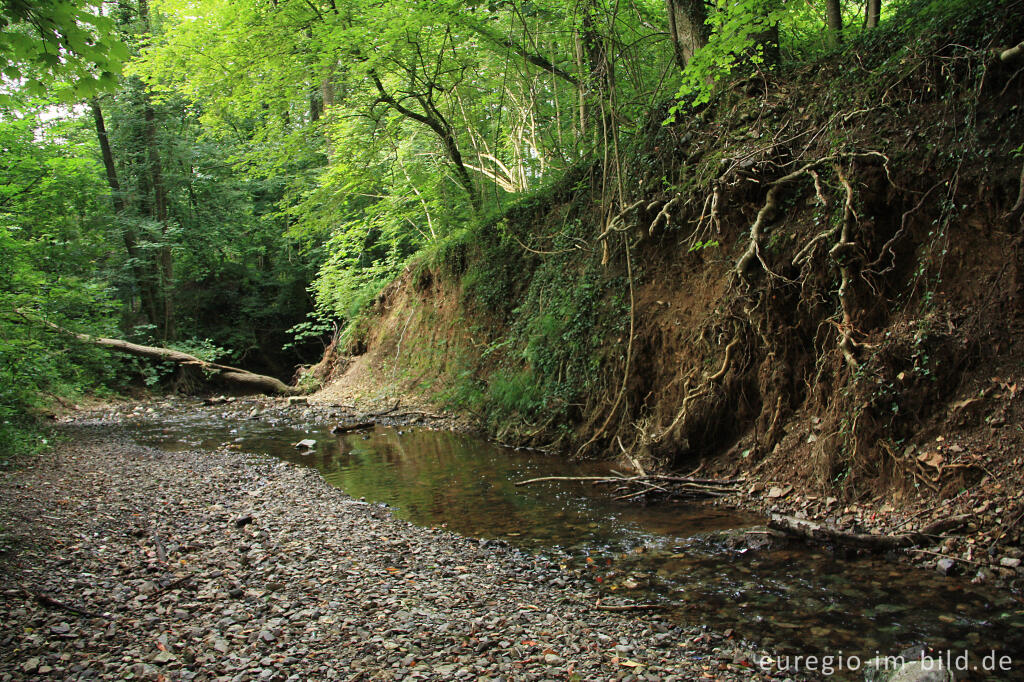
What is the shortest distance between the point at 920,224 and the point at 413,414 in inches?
417

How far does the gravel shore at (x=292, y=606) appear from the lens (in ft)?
10.9

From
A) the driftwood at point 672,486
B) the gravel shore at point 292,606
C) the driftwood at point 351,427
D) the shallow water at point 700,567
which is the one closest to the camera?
the gravel shore at point 292,606

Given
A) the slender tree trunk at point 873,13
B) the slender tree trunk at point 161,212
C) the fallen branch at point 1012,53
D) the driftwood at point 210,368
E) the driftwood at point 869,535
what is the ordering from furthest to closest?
the slender tree trunk at point 161,212 → the driftwood at point 210,368 → the slender tree trunk at point 873,13 → the fallen branch at point 1012,53 → the driftwood at point 869,535

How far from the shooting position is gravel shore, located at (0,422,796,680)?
131 inches

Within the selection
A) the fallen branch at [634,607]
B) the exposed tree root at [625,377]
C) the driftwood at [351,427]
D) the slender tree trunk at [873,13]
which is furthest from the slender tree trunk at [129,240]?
the slender tree trunk at [873,13]

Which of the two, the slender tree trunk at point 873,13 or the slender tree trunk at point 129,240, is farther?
the slender tree trunk at point 129,240

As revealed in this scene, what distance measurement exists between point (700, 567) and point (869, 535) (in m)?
1.41

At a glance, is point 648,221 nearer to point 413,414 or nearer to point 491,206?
point 491,206

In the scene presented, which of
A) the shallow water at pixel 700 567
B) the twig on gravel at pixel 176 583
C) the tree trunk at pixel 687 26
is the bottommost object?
the shallow water at pixel 700 567

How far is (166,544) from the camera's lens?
17.0 feet

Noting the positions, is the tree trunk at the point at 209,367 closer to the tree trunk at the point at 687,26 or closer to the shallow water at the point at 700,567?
the shallow water at the point at 700,567

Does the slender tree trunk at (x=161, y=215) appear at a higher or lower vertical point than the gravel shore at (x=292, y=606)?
higher

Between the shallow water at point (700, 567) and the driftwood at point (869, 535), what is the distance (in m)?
0.18

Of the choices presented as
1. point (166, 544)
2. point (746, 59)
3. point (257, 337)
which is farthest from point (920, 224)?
→ point (257, 337)
